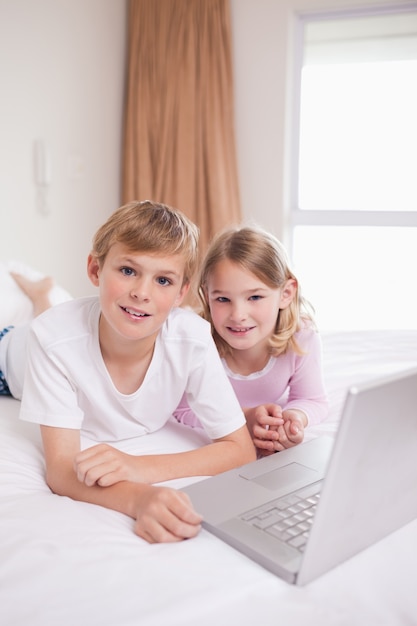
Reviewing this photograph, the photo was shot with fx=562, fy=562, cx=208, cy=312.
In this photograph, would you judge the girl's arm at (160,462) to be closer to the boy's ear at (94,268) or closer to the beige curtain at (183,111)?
the boy's ear at (94,268)

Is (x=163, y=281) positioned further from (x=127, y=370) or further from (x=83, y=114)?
(x=83, y=114)

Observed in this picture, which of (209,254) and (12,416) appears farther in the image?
(209,254)

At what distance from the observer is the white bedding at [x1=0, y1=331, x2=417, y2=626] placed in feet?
1.92

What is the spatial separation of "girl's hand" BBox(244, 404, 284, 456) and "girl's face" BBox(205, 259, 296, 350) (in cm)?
21

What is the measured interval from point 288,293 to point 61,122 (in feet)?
5.70

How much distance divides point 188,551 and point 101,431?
0.52m

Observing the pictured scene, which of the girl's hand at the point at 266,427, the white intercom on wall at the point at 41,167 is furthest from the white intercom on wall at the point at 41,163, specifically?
the girl's hand at the point at 266,427

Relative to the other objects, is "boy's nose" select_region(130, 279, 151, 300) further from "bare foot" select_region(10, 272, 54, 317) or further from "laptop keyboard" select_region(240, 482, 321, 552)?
"bare foot" select_region(10, 272, 54, 317)

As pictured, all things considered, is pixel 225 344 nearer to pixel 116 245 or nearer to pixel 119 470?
pixel 116 245

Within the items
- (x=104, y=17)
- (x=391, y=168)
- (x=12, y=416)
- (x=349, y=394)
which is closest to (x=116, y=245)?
(x=12, y=416)

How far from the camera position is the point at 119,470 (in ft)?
2.92

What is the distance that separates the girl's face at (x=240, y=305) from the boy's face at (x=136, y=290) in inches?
11.2

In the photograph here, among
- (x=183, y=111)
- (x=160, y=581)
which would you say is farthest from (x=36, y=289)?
(x=183, y=111)

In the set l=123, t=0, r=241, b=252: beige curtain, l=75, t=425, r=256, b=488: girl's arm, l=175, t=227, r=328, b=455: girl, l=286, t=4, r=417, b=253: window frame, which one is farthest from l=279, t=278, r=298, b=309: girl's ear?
l=286, t=4, r=417, b=253: window frame
